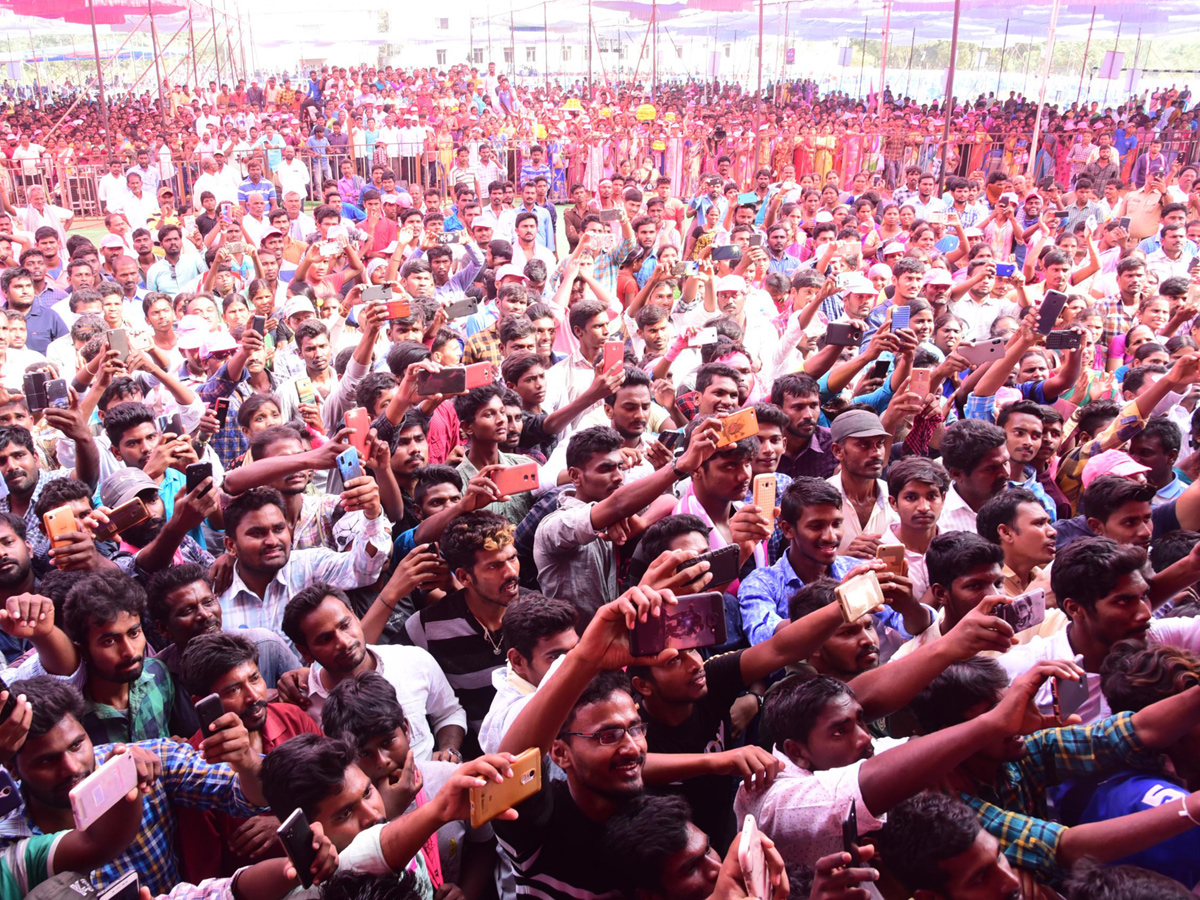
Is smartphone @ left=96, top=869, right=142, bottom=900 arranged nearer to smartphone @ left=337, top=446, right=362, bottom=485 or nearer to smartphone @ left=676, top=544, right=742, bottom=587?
smartphone @ left=676, top=544, right=742, bottom=587

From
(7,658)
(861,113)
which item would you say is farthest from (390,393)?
(861,113)

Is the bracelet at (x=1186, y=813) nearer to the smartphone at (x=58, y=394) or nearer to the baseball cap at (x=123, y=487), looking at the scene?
the baseball cap at (x=123, y=487)

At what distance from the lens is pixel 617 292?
27.9 ft

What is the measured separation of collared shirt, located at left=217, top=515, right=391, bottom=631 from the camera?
3.70 metres

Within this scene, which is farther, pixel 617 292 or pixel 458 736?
pixel 617 292

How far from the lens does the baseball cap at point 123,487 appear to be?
154 inches

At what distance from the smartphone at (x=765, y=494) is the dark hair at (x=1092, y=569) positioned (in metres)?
0.91

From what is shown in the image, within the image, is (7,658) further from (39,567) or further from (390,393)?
(390,393)

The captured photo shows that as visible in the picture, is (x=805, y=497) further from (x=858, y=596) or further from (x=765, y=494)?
(x=858, y=596)

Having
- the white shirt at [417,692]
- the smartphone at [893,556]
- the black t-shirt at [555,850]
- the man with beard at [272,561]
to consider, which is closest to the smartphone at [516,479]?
the man with beard at [272,561]

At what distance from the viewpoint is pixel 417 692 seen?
127 inches

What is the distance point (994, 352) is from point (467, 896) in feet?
13.0

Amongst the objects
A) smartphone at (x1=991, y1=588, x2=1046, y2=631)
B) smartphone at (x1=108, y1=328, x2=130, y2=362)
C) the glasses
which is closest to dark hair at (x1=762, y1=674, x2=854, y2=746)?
the glasses

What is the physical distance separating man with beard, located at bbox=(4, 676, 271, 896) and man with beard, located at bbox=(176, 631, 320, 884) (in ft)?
0.18
